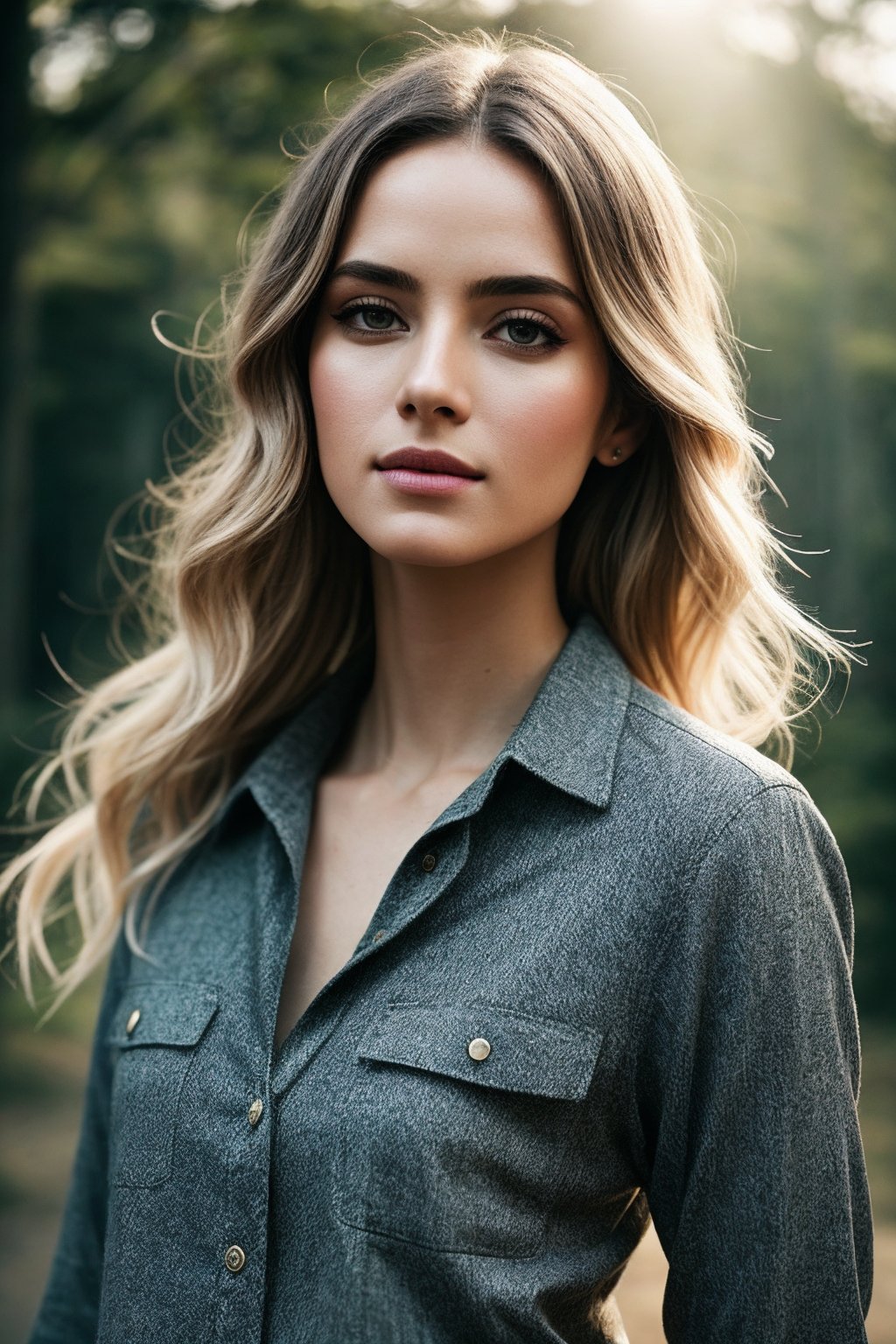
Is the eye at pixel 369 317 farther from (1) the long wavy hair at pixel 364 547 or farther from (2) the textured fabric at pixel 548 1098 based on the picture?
(2) the textured fabric at pixel 548 1098

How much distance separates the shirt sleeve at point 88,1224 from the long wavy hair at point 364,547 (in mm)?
142

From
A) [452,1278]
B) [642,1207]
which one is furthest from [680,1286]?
[452,1278]

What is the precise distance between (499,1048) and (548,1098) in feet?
0.28

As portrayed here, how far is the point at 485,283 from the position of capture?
1763 millimetres

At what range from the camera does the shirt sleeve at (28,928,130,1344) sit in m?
2.19

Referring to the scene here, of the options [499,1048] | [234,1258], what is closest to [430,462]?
[499,1048]

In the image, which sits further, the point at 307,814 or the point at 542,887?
the point at 307,814

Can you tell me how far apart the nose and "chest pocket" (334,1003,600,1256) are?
78 cm

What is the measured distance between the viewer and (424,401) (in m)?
1.74

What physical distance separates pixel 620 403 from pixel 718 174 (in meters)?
6.73

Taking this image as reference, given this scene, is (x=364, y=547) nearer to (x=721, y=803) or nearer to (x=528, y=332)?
(x=528, y=332)

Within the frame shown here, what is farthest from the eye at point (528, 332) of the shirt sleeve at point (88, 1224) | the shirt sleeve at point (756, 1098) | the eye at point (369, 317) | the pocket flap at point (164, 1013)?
the shirt sleeve at point (88, 1224)

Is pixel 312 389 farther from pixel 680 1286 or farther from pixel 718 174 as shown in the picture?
pixel 718 174

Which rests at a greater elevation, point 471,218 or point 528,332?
point 471,218
